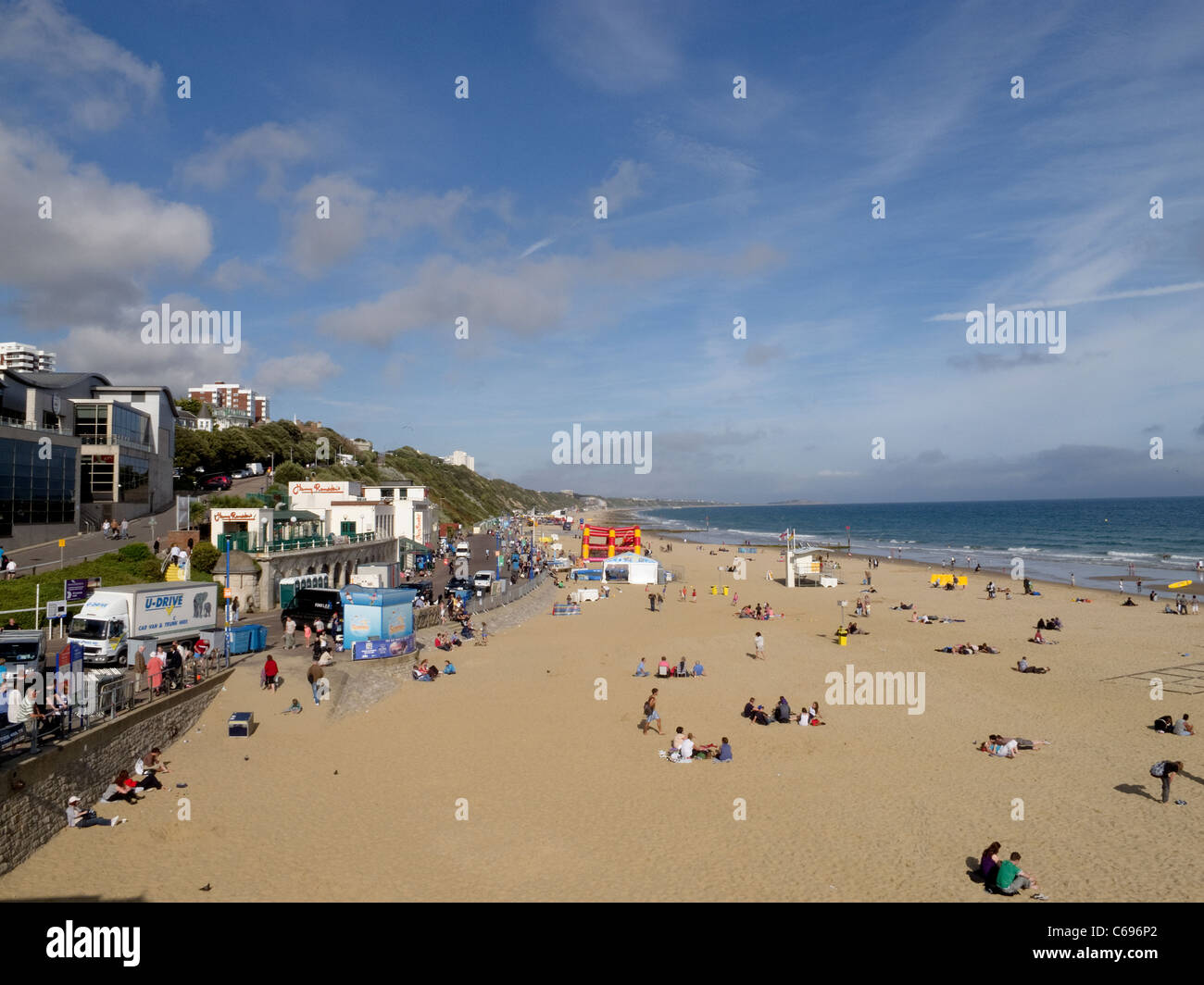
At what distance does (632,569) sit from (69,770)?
34603 mm

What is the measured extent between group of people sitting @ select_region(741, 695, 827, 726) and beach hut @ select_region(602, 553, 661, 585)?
26.4 metres

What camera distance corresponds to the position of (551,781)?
13.4m

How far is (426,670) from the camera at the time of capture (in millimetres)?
20375

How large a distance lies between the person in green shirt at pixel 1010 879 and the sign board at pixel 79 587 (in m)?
21.5

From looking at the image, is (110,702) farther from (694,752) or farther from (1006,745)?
(1006,745)

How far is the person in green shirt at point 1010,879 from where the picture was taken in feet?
30.6

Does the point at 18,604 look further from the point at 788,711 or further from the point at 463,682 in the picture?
the point at 788,711

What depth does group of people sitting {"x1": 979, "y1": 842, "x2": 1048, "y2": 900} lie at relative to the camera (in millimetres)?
9352

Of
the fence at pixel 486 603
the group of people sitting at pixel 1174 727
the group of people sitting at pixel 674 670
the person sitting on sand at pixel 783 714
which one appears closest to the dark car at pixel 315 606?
the fence at pixel 486 603

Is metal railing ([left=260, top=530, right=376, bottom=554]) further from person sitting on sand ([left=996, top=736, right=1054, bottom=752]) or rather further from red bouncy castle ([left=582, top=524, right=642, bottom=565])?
person sitting on sand ([left=996, top=736, right=1054, bottom=752])

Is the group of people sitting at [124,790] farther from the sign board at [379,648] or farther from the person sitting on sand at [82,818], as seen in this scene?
the sign board at [379,648]

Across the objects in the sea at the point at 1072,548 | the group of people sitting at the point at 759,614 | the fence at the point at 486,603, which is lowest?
the sea at the point at 1072,548

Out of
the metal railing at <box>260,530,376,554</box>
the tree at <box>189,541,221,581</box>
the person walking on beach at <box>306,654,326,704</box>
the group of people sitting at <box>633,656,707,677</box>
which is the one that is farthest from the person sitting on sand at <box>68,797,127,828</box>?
the metal railing at <box>260,530,376,554</box>
